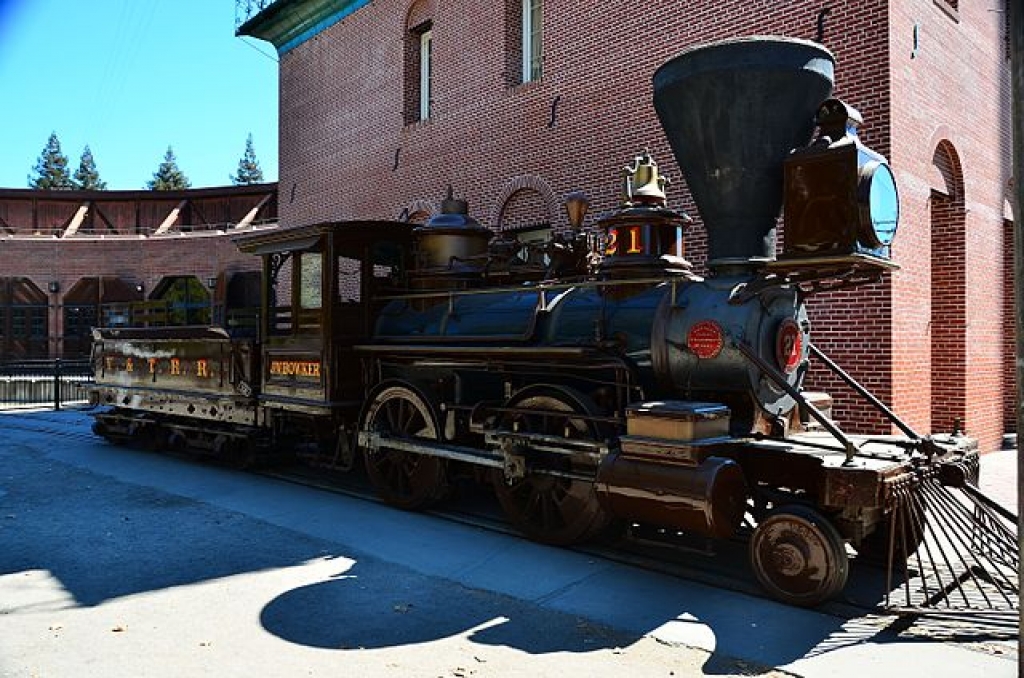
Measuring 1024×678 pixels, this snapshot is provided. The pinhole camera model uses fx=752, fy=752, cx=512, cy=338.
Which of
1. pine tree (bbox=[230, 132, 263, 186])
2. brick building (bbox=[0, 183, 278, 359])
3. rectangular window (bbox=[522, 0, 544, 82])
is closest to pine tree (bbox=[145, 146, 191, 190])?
pine tree (bbox=[230, 132, 263, 186])

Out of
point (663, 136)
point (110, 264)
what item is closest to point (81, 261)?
point (110, 264)

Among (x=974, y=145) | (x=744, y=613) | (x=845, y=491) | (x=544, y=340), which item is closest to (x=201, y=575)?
(x=544, y=340)

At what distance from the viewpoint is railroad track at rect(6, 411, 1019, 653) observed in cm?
412

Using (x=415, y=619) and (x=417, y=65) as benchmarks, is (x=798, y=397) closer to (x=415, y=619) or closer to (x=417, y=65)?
(x=415, y=619)

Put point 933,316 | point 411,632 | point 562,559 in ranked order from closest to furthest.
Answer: point 411,632 < point 562,559 < point 933,316

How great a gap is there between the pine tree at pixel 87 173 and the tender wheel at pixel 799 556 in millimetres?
70199

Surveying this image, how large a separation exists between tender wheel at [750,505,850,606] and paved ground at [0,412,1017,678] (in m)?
0.13

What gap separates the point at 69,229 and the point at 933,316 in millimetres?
25220

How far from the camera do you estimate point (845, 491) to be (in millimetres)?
4457

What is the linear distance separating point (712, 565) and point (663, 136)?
6286 mm

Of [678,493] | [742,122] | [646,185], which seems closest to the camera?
[678,493]

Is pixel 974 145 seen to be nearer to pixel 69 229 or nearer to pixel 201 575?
pixel 201 575

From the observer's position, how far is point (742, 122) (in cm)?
518

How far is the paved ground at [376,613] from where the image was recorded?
378 cm
